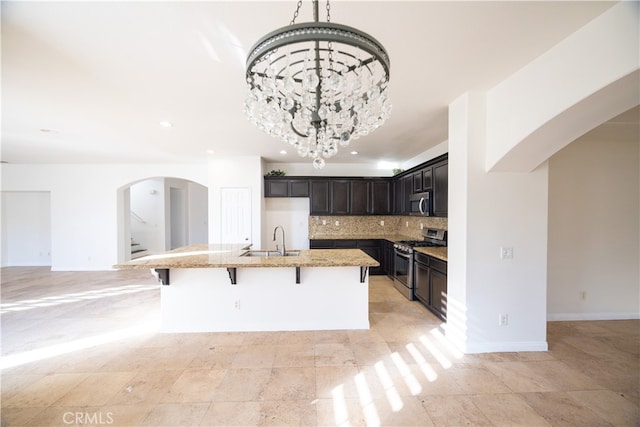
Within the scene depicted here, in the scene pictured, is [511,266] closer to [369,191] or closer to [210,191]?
[369,191]

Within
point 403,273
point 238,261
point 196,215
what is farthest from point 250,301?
point 196,215

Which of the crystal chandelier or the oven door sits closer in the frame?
the crystal chandelier

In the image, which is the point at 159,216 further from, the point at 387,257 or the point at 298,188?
the point at 387,257

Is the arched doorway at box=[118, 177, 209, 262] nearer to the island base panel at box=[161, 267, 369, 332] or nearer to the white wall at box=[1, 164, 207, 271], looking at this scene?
the white wall at box=[1, 164, 207, 271]

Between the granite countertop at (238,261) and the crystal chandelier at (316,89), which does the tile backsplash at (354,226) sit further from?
the crystal chandelier at (316,89)

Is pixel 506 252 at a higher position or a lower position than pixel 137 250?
higher

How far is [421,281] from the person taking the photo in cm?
399

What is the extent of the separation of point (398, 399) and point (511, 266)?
1.78 meters

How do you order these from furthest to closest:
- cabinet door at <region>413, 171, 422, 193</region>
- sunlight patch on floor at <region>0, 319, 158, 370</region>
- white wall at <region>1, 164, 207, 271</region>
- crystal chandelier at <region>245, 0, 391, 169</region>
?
white wall at <region>1, 164, 207, 271</region> < cabinet door at <region>413, 171, 422, 193</region> < sunlight patch on floor at <region>0, 319, 158, 370</region> < crystal chandelier at <region>245, 0, 391, 169</region>

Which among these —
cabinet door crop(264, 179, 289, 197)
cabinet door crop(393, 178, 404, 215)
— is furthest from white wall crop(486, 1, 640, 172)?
cabinet door crop(264, 179, 289, 197)

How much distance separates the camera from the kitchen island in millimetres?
3215

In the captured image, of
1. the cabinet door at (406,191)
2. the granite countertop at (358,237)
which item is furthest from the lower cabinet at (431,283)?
the granite countertop at (358,237)

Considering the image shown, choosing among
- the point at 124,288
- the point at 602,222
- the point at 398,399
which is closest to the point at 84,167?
the point at 124,288

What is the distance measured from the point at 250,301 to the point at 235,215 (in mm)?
2761
